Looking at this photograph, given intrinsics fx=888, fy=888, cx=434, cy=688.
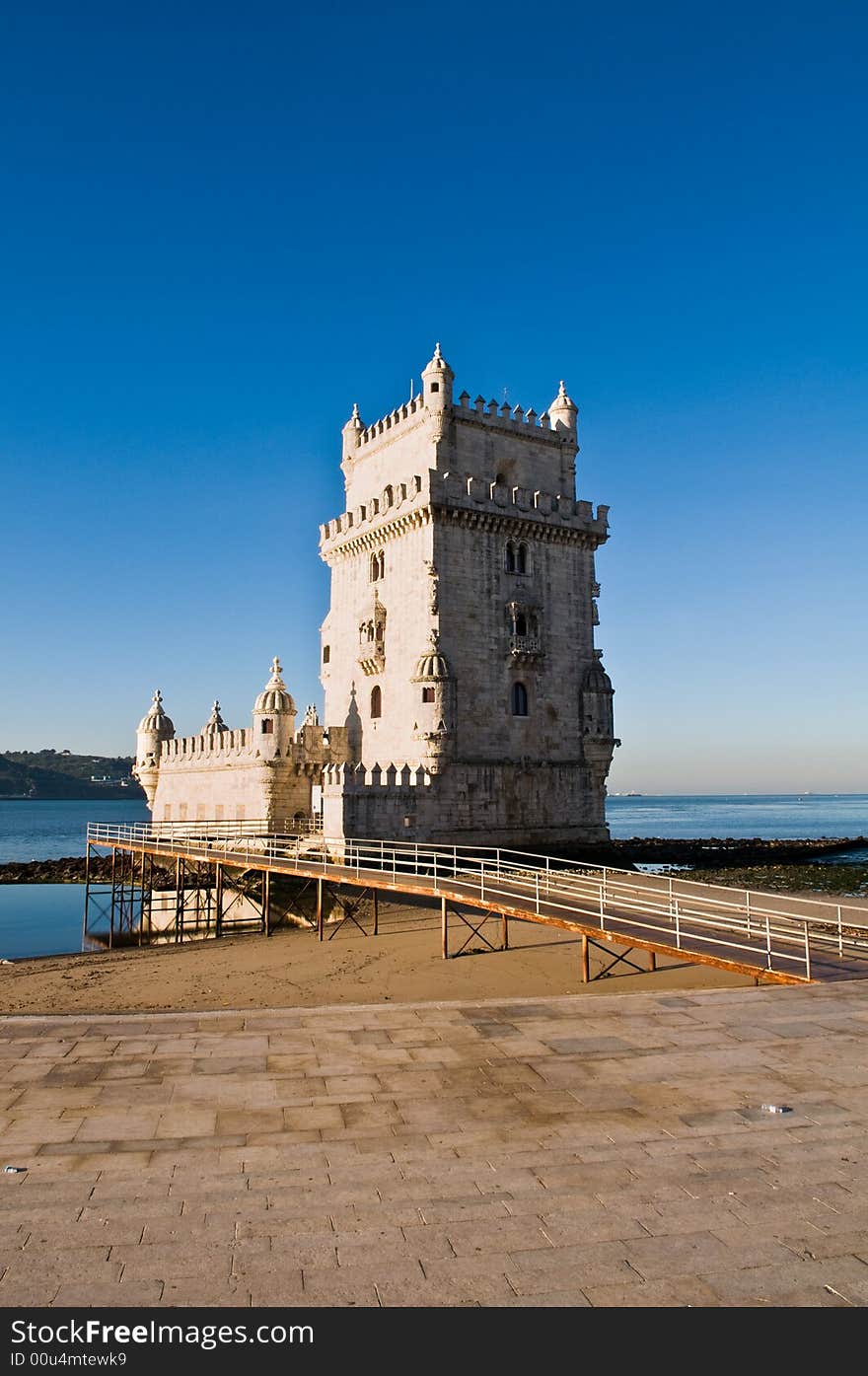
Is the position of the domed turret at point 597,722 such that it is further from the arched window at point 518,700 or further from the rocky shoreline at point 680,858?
the rocky shoreline at point 680,858

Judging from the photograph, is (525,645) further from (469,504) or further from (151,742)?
(151,742)

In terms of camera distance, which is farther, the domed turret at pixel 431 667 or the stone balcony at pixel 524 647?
the stone balcony at pixel 524 647

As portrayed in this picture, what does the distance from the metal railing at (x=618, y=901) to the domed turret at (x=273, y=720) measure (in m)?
3.59

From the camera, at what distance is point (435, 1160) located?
6.59m

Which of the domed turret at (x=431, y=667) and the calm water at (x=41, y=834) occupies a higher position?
the domed turret at (x=431, y=667)

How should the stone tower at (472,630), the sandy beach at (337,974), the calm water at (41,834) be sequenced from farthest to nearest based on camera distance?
the calm water at (41,834) < the stone tower at (472,630) < the sandy beach at (337,974)

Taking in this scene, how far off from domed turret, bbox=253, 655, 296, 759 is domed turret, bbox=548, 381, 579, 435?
17.8 meters

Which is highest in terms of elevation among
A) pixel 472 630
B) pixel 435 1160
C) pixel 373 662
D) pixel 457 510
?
pixel 457 510

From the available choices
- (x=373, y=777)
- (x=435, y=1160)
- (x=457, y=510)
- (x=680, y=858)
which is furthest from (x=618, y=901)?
(x=680, y=858)

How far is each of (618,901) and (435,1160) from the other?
12.4 m

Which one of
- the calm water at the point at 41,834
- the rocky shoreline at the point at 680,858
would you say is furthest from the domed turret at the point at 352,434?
the calm water at the point at 41,834

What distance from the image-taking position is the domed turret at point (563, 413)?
41781 millimetres
